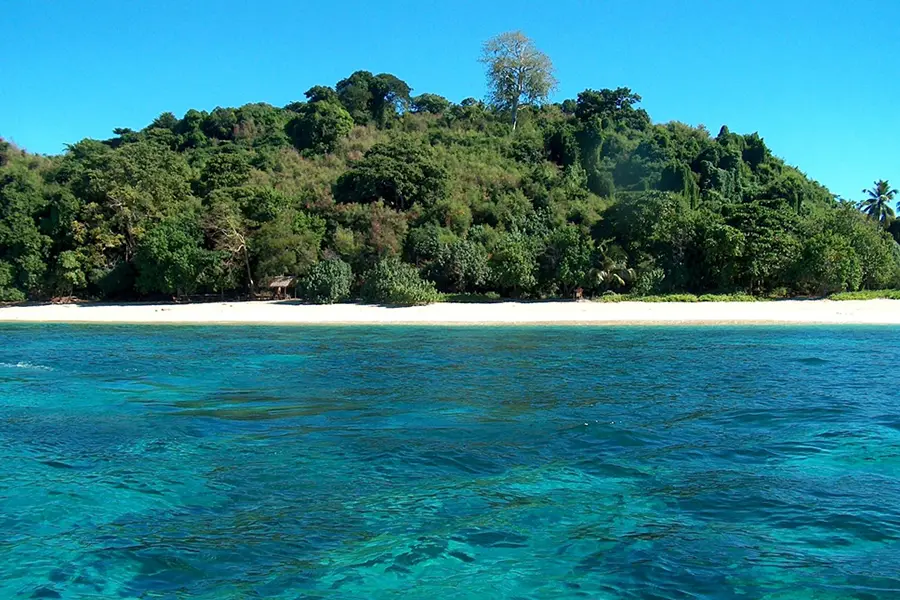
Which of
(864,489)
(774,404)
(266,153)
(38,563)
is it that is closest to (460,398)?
(774,404)

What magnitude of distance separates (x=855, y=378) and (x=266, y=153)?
49.2m

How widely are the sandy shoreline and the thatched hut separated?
5.75 ft

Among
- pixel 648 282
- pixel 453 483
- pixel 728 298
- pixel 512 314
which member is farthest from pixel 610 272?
pixel 453 483

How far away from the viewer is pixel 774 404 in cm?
1417

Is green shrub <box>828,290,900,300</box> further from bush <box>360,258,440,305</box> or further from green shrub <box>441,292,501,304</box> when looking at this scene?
bush <box>360,258,440,305</box>

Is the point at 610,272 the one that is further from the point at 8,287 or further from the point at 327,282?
the point at 8,287

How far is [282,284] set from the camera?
39875 millimetres

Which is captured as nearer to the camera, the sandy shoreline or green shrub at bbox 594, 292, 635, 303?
the sandy shoreline

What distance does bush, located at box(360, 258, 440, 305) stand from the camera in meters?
36.3

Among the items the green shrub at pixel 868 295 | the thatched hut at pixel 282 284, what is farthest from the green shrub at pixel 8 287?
the green shrub at pixel 868 295

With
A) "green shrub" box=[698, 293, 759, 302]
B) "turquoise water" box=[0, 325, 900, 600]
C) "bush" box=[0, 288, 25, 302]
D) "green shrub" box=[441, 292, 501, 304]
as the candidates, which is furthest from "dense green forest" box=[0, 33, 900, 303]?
"turquoise water" box=[0, 325, 900, 600]

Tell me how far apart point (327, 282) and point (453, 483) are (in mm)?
29523

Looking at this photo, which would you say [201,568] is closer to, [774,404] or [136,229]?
[774,404]

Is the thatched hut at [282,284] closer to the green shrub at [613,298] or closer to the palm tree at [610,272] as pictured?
the palm tree at [610,272]
